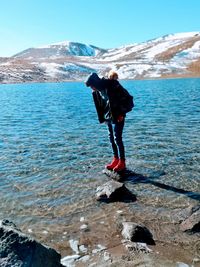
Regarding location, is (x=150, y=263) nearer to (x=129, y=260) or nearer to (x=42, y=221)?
(x=129, y=260)

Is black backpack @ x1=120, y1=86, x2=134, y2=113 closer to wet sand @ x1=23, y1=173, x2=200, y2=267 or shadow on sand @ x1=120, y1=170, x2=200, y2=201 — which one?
shadow on sand @ x1=120, y1=170, x2=200, y2=201

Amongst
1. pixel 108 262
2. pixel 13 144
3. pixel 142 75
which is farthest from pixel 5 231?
pixel 142 75

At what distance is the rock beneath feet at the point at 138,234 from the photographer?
8797 mm

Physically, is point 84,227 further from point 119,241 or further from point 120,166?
point 120,166

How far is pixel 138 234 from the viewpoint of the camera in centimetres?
888

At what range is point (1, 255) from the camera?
6410 millimetres

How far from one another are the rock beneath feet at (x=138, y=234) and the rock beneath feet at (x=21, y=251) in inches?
105

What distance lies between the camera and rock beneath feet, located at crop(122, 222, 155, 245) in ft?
28.9

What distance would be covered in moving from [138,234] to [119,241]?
47 centimetres

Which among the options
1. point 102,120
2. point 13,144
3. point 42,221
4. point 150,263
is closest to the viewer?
point 150,263

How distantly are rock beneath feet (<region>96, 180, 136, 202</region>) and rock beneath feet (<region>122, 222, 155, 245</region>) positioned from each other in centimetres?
257

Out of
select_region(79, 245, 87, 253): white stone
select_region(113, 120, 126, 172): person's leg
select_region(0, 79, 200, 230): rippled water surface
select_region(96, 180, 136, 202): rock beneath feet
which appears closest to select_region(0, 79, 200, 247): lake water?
select_region(0, 79, 200, 230): rippled water surface

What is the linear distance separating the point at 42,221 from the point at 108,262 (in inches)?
118

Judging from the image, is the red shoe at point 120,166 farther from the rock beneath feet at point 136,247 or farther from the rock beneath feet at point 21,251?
the rock beneath feet at point 21,251
